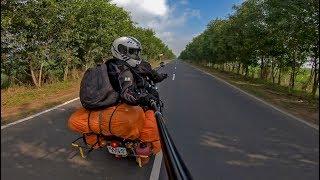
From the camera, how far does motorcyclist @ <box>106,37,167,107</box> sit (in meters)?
5.71

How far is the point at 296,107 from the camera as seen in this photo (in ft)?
49.2

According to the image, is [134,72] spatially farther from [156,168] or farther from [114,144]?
[156,168]

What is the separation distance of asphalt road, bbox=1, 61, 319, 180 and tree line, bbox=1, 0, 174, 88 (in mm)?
2071

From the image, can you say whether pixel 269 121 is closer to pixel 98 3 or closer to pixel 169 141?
pixel 169 141

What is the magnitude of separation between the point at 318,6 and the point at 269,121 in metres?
6.66

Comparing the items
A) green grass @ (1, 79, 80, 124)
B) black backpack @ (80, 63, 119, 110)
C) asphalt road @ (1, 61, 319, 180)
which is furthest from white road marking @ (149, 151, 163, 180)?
green grass @ (1, 79, 80, 124)

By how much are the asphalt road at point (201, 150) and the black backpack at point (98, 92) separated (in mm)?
1018

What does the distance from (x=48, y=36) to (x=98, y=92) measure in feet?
50.7

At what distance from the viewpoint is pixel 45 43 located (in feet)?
65.9

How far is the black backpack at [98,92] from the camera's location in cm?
571

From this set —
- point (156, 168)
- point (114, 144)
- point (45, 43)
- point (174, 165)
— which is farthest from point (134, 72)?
point (45, 43)

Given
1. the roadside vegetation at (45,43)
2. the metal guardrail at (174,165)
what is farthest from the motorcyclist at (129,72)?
the roadside vegetation at (45,43)

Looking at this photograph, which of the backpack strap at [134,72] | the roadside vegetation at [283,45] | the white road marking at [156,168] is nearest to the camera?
the white road marking at [156,168]

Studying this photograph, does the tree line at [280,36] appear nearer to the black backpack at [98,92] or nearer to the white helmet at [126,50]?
the white helmet at [126,50]
